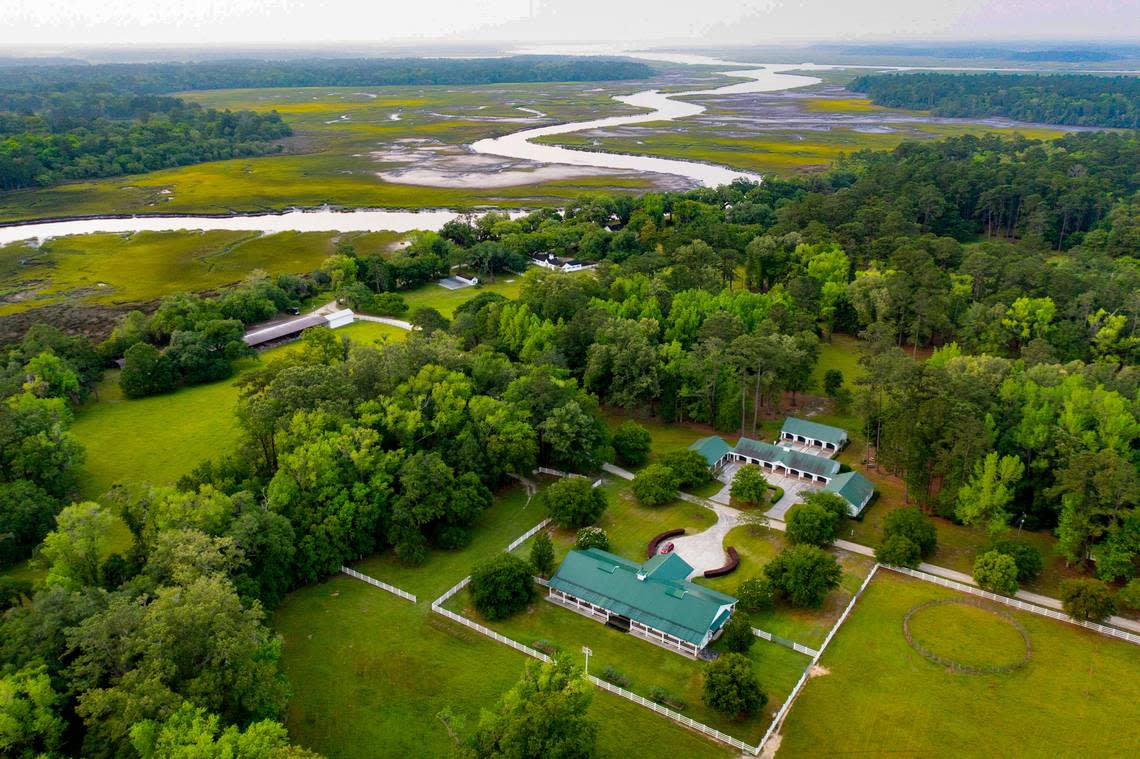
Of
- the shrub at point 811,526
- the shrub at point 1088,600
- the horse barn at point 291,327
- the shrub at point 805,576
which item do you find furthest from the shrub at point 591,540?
the horse barn at point 291,327

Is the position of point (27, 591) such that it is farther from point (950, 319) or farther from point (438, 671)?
point (950, 319)

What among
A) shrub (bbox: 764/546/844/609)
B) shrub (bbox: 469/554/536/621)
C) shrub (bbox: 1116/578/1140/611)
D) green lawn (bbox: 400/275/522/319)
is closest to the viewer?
shrub (bbox: 1116/578/1140/611)

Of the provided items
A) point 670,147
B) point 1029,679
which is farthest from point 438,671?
point 670,147

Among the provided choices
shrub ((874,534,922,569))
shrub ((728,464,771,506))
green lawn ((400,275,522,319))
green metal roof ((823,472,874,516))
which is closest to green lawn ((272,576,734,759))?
shrub ((874,534,922,569))

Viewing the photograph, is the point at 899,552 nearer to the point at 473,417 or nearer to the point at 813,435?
the point at 813,435

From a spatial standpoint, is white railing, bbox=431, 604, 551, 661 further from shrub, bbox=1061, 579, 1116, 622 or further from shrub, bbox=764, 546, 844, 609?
shrub, bbox=1061, 579, 1116, 622

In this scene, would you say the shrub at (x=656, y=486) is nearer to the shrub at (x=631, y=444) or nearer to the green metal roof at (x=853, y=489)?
the shrub at (x=631, y=444)
